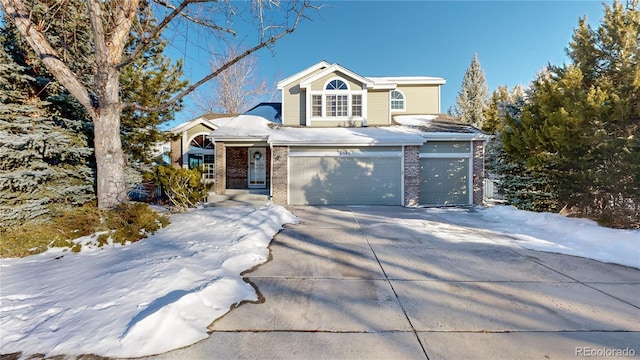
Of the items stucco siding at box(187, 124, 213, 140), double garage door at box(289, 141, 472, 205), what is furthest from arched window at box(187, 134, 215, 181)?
double garage door at box(289, 141, 472, 205)

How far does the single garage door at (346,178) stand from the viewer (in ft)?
36.8

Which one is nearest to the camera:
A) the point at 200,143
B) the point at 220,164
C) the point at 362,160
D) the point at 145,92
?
the point at 145,92

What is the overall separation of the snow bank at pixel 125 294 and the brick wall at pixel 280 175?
5800mm

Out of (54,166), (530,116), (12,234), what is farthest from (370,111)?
(12,234)

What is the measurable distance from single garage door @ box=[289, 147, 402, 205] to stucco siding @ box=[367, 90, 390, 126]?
272 cm

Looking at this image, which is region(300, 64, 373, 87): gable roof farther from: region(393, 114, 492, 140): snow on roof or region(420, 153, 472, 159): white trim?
region(420, 153, 472, 159): white trim

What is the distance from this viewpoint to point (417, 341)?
2432 mm

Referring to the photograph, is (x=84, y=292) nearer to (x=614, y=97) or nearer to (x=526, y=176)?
(x=614, y=97)

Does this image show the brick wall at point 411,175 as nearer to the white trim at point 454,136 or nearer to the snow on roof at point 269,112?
the white trim at point 454,136

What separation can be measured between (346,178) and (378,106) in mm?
4710

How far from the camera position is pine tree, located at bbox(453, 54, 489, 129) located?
2414cm

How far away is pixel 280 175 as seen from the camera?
11.2m

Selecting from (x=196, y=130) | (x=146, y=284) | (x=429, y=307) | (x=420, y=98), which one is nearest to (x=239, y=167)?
(x=196, y=130)

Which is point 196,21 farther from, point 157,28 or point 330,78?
point 330,78
